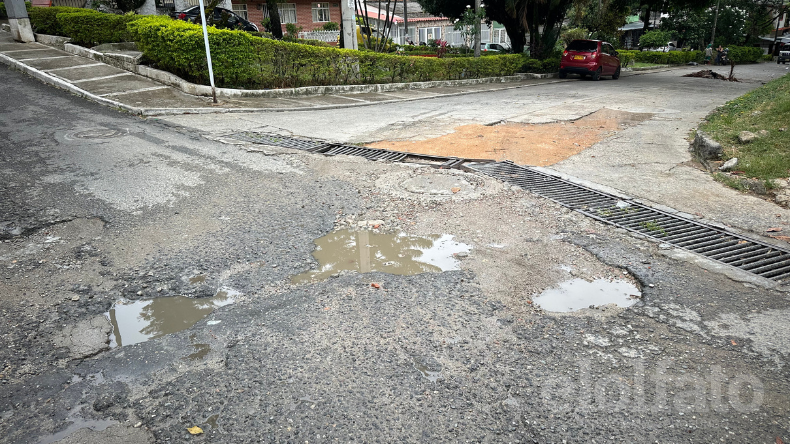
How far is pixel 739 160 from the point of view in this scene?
6.82 m

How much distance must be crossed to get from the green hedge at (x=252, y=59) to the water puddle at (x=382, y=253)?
980 centimetres

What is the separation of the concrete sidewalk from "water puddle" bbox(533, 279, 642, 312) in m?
→ 9.25

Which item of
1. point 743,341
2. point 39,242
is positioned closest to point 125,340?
point 39,242

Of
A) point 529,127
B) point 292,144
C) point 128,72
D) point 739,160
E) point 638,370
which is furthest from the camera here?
point 128,72

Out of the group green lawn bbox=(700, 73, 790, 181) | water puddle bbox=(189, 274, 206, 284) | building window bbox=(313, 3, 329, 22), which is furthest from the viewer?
building window bbox=(313, 3, 329, 22)

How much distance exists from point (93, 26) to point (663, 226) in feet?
59.2

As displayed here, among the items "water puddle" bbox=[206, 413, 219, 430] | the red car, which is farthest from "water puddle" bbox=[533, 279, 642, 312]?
the red car

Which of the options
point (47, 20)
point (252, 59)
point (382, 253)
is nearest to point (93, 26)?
point (47, 20)

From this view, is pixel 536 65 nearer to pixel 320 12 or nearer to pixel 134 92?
pixel 134 92

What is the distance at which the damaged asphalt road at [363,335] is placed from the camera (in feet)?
7.78

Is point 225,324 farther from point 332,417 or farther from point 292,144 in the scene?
point 292,144

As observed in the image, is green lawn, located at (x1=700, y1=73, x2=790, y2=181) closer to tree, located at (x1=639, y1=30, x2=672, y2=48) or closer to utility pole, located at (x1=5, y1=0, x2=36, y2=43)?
utility pole, located at (x1=5, y1=0, x2=36, y2=43)

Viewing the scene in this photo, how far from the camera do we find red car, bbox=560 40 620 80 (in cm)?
2133

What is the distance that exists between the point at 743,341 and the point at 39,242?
5.33 metres
